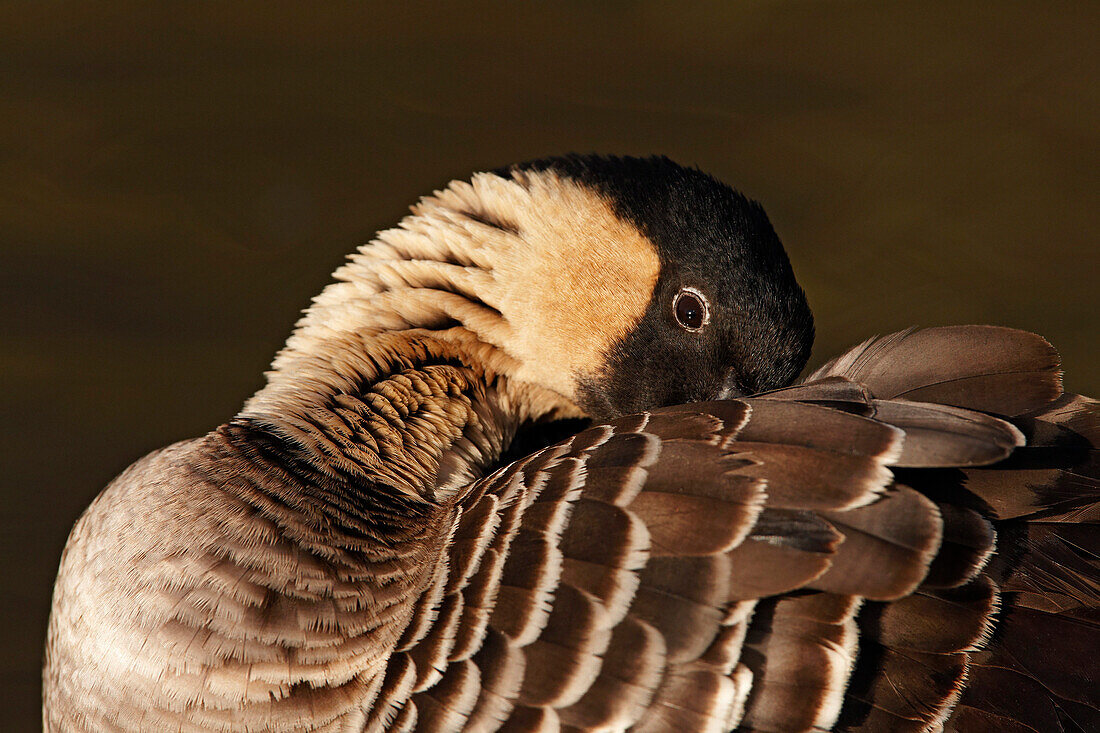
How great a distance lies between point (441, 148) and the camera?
4.96 metres

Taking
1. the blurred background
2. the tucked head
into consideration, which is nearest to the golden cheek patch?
the tucked head

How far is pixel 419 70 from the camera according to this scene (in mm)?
5020

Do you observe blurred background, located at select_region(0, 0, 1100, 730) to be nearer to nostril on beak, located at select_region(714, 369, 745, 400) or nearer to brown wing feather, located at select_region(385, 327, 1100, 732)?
nostril on beak, located at select_region(714, 369, 745, 400)

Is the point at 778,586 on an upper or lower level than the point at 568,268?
lower

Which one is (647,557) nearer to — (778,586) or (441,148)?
(778,586)

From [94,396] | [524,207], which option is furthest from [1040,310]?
[94,396]

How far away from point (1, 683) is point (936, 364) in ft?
10.4

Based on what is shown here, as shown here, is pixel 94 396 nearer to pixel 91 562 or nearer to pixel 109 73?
pixel 109 73

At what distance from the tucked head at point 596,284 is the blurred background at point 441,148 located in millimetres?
2266

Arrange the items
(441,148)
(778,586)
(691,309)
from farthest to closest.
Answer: (441,148), (691,309), (778,586)

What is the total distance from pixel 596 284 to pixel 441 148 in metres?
2.70

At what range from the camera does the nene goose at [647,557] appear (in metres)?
1.64

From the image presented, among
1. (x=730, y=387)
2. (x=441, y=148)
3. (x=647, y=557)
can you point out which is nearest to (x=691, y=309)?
(x=730, y=387)

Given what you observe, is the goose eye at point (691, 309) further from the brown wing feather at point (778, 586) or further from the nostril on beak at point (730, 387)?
the brown wing feather at point (778, 586)
